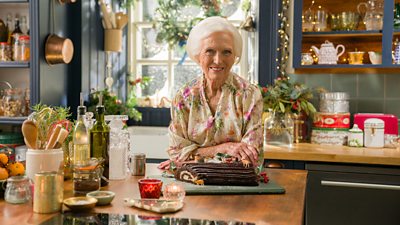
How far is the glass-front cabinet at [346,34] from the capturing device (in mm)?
3559

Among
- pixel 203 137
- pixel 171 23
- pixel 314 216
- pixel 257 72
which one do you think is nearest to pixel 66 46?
pixel 171 23

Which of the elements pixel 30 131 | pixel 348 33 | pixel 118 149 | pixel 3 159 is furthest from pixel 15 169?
pixel 348 33

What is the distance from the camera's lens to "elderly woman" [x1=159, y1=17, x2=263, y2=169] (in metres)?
2.35

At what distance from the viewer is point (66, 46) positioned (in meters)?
3.86

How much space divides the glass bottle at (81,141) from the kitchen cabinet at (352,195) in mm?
1770

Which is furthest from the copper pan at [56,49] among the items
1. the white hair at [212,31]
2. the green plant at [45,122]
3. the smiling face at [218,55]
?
the green plant at [45,122]

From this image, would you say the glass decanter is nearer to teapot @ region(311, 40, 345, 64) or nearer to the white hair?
the white hair

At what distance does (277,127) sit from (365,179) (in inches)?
29.1

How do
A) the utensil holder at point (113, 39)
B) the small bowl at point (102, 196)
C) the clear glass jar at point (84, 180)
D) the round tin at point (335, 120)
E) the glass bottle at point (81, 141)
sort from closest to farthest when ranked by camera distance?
the small bowl at point (102, 196)
the clear glass jar at point (84, 180)
the glass bottle at point (81, 141)
the round tin at point (335, 120)
the utensil holder at point (113, 39)

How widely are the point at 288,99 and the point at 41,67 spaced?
184 cm

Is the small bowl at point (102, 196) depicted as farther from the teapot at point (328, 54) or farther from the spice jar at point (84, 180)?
the teapot at point (328, 54)

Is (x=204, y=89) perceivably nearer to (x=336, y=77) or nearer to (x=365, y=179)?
(x=365, y=179)

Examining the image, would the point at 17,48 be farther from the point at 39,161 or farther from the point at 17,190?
the point at 17,190


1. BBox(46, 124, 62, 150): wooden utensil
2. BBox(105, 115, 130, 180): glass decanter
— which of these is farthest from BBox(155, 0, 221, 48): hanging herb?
BBox(46, 124, 62, 150): wooden utensil
